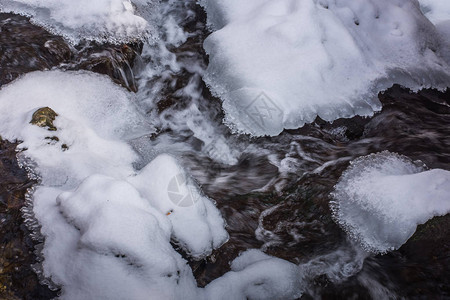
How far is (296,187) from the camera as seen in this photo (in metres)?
2.97

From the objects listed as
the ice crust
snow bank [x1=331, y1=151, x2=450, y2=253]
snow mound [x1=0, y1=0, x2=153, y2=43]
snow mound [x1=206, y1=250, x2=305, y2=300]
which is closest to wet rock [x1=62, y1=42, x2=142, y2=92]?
snow mound [x1=0, y1=0, x2=153, y2=43]

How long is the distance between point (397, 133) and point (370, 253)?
1413 mm

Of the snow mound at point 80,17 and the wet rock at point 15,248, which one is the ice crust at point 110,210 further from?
the snow mound at point 80,17

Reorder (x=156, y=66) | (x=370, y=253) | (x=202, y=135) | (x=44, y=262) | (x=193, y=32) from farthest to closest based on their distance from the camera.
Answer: (x=193, y=32) < (x=156, y=66) < (x=202, y=135) < (x=370, y=253) < (x=44, y=262)

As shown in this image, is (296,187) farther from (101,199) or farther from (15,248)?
(15,248)

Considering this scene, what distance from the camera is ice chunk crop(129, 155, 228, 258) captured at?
235cm

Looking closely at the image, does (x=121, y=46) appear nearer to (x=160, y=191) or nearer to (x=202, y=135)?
(x=202, y=135)

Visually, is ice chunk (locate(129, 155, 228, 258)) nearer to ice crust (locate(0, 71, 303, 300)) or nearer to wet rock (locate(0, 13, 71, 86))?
ice crust (locate(0, 71, 303, 300))

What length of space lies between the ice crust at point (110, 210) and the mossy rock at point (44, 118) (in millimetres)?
44

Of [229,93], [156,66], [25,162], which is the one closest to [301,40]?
[229,93]

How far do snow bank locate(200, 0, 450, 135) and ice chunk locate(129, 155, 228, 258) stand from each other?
99 centimetres

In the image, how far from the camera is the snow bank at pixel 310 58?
331cm

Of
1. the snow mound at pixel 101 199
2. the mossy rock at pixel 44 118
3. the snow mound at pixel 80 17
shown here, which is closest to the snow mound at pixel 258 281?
the snow mound at pixel 101 199

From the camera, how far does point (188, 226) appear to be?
236 cm
